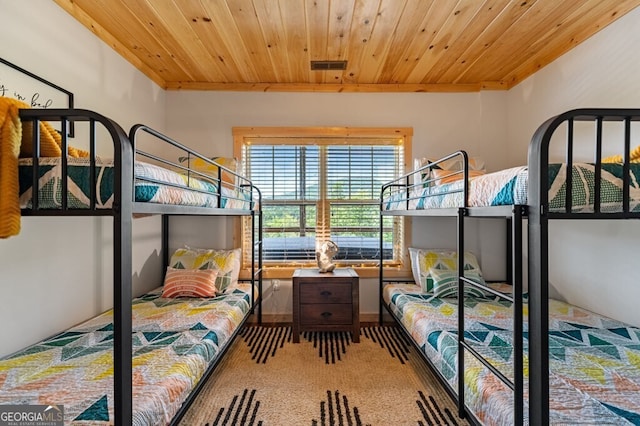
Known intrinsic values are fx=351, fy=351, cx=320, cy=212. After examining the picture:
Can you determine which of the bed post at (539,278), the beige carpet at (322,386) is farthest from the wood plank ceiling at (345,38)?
the beige carpet at (322,386)

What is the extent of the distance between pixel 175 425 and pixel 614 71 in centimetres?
318

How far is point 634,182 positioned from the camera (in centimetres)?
119

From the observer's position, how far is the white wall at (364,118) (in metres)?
3.46

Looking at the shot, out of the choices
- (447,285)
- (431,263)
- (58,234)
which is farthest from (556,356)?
(58,234)

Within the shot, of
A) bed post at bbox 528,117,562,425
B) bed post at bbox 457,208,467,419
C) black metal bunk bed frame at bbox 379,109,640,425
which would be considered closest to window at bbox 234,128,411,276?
bed post at bbox 457,208,467,419

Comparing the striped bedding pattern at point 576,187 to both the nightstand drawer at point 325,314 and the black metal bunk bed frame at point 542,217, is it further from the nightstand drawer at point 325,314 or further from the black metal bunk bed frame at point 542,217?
the nightstand drawer at point 325,314

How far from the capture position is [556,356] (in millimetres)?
1699

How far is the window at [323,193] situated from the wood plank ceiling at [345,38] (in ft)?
1.89

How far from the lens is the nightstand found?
2938 millimetres

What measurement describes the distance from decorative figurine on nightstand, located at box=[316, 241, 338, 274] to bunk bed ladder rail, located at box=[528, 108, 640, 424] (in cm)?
213

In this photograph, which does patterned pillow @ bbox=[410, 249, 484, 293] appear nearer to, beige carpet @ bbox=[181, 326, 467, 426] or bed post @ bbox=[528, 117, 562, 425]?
beige carpet @ bbox=[181, 326, 467, 426]

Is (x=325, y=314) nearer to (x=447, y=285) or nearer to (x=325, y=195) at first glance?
(x=447, y=285)

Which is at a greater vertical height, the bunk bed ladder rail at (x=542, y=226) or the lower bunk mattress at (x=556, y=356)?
the bunk bed ladder rail at (x=542, y=226)

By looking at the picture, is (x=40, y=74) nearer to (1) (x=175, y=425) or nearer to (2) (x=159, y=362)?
(2) (x=159, y=362)
